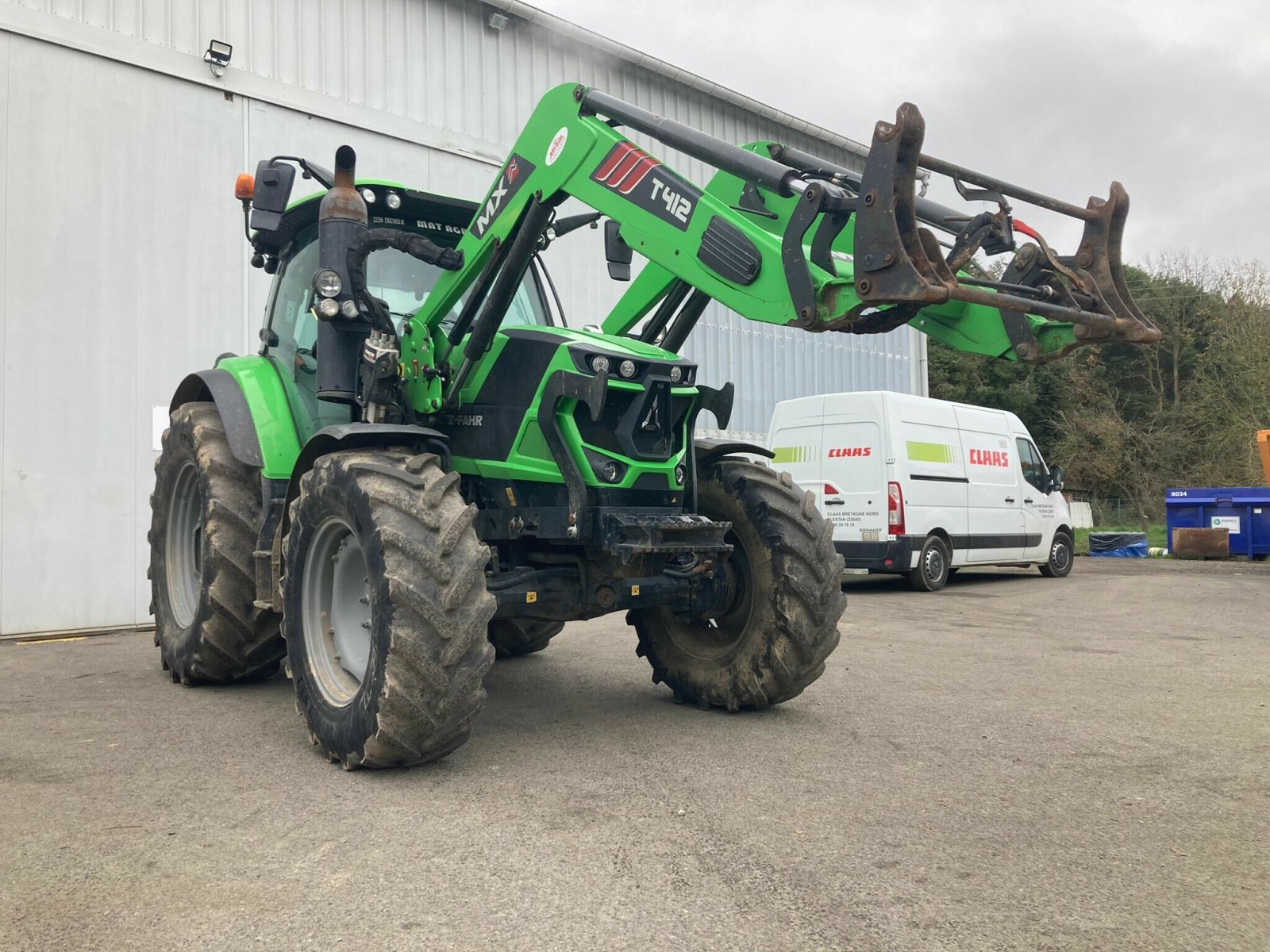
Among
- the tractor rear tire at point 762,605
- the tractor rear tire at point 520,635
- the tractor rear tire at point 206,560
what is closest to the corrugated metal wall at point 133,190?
the tractor rear tire at point 206,560

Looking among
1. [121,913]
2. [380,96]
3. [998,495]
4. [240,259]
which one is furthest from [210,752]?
[998,495]

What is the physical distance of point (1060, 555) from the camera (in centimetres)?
1631

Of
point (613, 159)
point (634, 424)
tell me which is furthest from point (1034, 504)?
point (613, 159)

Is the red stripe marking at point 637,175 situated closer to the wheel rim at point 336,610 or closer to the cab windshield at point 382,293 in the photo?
the cab windshield at point 382,293

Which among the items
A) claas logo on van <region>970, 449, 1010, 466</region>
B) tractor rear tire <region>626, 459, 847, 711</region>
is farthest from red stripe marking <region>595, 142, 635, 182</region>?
claas logo on van <region>970, 449, 1010, 466</region>

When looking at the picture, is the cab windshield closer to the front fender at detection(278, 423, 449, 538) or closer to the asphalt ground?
the front fender at detection(278, 423, 449, 538)

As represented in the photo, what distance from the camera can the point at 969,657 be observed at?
7844 mm

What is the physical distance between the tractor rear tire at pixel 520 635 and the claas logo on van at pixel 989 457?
28.2 ft

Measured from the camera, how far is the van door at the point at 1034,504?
15344mm

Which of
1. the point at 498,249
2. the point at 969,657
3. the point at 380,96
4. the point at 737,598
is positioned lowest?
the point at 969,657

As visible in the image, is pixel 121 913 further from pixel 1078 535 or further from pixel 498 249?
pixel 1078 535

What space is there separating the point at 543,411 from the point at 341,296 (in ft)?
3.88

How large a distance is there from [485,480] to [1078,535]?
26565 mm

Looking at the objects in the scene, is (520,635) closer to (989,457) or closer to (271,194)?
(271,194)
